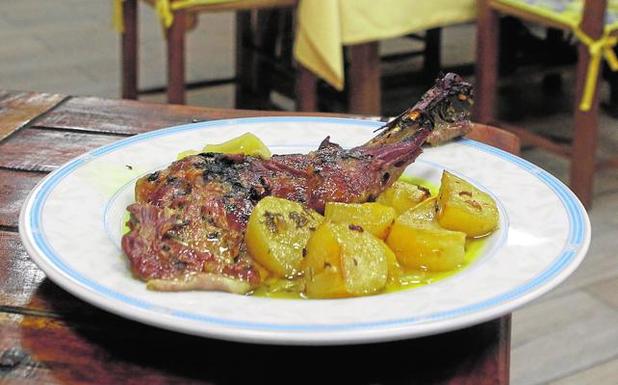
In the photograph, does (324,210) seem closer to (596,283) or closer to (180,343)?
(180,343)

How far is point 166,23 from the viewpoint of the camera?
2.11 meters

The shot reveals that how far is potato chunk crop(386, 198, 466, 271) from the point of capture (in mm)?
721

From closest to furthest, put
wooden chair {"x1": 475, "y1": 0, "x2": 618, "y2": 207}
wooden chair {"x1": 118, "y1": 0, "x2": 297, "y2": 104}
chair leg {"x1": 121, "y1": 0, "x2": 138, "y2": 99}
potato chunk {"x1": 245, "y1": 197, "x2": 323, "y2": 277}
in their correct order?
potato chunk {"x1": 245, "y1": 197, "x2": 323, "y2": 277}, wooden chair {"x1": 475, "y1": 0, "x2": 618, "y2": 207}, wooden chair {"x1": 118, "y1": 0, "x2": 297, "y2": 104}, chair leg {"x1": 121, "y1": 0, "x2": 138, "y2": 99}

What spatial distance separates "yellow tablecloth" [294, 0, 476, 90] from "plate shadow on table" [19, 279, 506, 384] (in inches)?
55.5

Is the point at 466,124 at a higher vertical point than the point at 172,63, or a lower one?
higher

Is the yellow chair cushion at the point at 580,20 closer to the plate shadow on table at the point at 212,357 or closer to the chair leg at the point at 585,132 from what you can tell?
the chair leg at the point at 585,132

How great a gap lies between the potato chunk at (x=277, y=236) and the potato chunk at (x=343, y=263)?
17mm

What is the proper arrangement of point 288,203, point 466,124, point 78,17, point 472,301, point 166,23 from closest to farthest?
point 472,301 → point 288,203 → point 466,124 → point 166,23 → point 78,17

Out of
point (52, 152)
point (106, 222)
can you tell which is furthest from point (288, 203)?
point (52, 152)

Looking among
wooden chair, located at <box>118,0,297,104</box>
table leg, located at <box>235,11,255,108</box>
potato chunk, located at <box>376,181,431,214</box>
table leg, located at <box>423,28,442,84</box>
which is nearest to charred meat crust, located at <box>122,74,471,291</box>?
potato chunk, located at <box>376,181,431,214</box>

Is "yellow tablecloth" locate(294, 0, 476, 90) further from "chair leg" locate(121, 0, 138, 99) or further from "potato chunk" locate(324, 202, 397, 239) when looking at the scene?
"potato chunk" locate(324, 202, 397, 239)

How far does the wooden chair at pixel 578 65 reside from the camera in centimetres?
198

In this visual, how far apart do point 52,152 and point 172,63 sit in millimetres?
1151

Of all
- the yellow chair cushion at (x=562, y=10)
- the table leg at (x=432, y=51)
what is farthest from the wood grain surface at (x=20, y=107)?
the table leg at (x=432, y=51)
